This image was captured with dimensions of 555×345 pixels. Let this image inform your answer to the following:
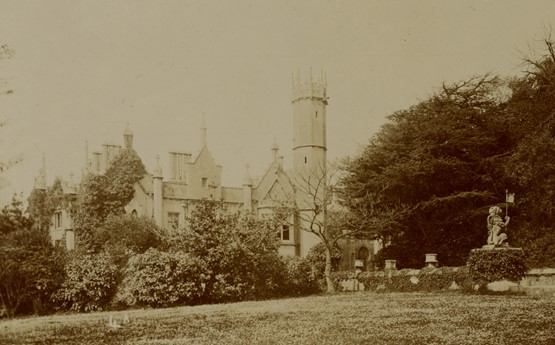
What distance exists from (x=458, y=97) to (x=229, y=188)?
2047cm

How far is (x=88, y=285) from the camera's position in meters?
22.3

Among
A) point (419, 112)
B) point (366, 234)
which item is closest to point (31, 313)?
point (366, 234)

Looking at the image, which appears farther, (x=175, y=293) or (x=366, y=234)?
(x=366, y=234)

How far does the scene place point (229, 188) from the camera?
4856cm

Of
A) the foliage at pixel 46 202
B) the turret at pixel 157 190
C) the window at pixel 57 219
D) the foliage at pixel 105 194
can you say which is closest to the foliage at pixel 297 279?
the turret at pixel 157 190

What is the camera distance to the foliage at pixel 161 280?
22438mm

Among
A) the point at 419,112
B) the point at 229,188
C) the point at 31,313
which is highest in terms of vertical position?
the point at 419,112

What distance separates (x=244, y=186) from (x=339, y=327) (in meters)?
35.5

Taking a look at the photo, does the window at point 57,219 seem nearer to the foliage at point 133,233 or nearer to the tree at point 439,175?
the foliage at point 133,233

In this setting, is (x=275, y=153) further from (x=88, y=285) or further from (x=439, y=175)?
(x=88, y=285)

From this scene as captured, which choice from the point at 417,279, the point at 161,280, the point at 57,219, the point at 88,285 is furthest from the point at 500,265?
the point at 57,219

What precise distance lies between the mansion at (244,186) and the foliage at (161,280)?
19387 millimetres

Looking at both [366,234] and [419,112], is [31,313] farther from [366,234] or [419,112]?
[419,112]

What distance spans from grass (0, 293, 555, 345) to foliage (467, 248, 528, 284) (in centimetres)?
427
